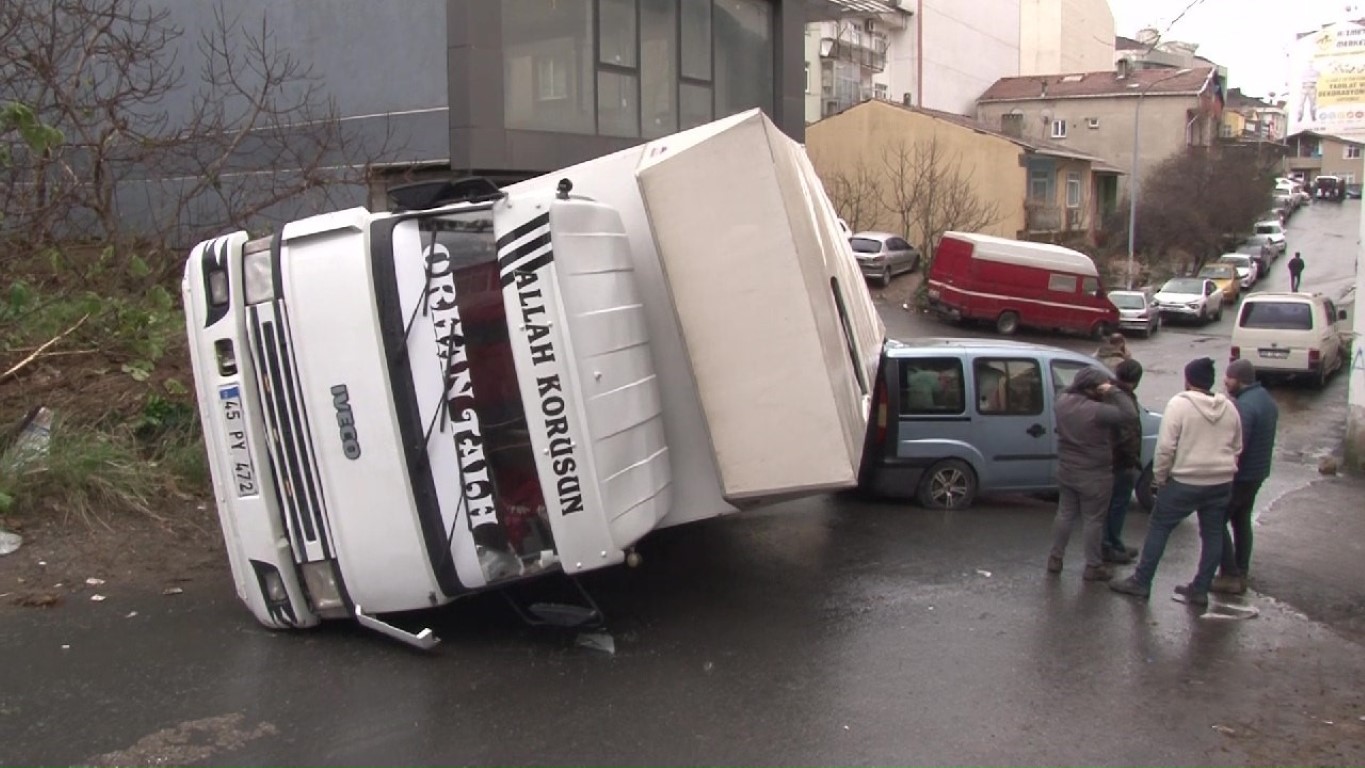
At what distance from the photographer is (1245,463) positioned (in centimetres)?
764

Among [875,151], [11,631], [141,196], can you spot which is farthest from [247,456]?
[875,151]

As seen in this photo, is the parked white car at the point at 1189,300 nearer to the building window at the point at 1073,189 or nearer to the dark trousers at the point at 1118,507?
the building window at the point at 1073,189

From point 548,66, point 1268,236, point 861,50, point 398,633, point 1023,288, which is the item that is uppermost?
point 861,50

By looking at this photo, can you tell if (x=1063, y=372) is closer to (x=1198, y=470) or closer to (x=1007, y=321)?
(x=1198, y=470)

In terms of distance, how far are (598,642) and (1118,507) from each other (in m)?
4.43

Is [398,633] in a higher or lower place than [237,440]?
lower

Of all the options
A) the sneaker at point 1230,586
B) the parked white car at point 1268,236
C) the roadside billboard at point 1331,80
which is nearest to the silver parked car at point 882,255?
the roadside billboard at point 1331,80

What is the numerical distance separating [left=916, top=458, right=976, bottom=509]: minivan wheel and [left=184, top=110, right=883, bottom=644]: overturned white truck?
4.70 metres

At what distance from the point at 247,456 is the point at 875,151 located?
41072 millimetres

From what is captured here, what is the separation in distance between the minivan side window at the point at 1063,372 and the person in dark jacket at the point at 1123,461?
186 cm

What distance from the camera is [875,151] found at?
44469 mm

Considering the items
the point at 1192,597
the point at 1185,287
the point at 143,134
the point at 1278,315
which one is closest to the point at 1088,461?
the point at 1192,597

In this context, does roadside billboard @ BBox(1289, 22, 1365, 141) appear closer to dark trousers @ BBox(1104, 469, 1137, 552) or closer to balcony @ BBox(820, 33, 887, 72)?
dark trousers @ BBox(1104, 469, 1137, 552)

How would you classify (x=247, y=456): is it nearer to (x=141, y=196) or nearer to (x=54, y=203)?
(x=54, y=203)
